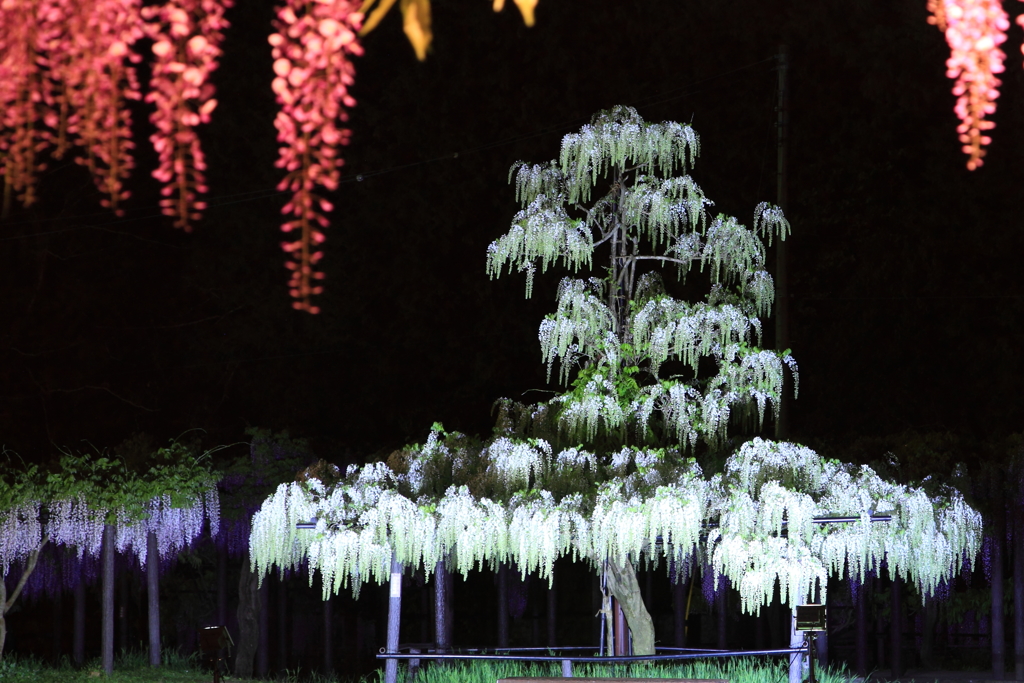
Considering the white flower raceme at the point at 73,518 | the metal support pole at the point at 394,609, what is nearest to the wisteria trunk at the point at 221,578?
the white flower raceme at the point at 73,518

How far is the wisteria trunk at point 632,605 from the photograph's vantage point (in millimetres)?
8359

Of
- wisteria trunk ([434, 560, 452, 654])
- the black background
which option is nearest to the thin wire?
the black background

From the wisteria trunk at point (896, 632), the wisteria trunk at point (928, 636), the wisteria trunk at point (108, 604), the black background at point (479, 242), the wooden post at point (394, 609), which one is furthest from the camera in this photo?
the black background at point (479, 242)

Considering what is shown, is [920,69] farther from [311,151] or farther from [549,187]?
[311,151]

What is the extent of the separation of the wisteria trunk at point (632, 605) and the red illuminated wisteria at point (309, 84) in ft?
21.0

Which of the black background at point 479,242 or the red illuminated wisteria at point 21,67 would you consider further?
the black background at point 479,242

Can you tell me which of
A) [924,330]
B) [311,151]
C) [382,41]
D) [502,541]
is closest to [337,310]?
[382,41]

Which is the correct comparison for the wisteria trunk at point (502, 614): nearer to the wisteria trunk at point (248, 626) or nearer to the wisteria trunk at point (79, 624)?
the wisteria trunk at point (248, 626)

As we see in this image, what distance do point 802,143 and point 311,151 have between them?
12.4m

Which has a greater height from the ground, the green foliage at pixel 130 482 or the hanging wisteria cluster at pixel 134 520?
the green foliage at pixel 130 482

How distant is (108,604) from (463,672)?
3173 mm

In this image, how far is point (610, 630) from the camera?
888cm

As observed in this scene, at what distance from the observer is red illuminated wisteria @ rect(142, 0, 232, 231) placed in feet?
7.00

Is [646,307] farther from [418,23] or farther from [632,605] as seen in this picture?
[418,23]
